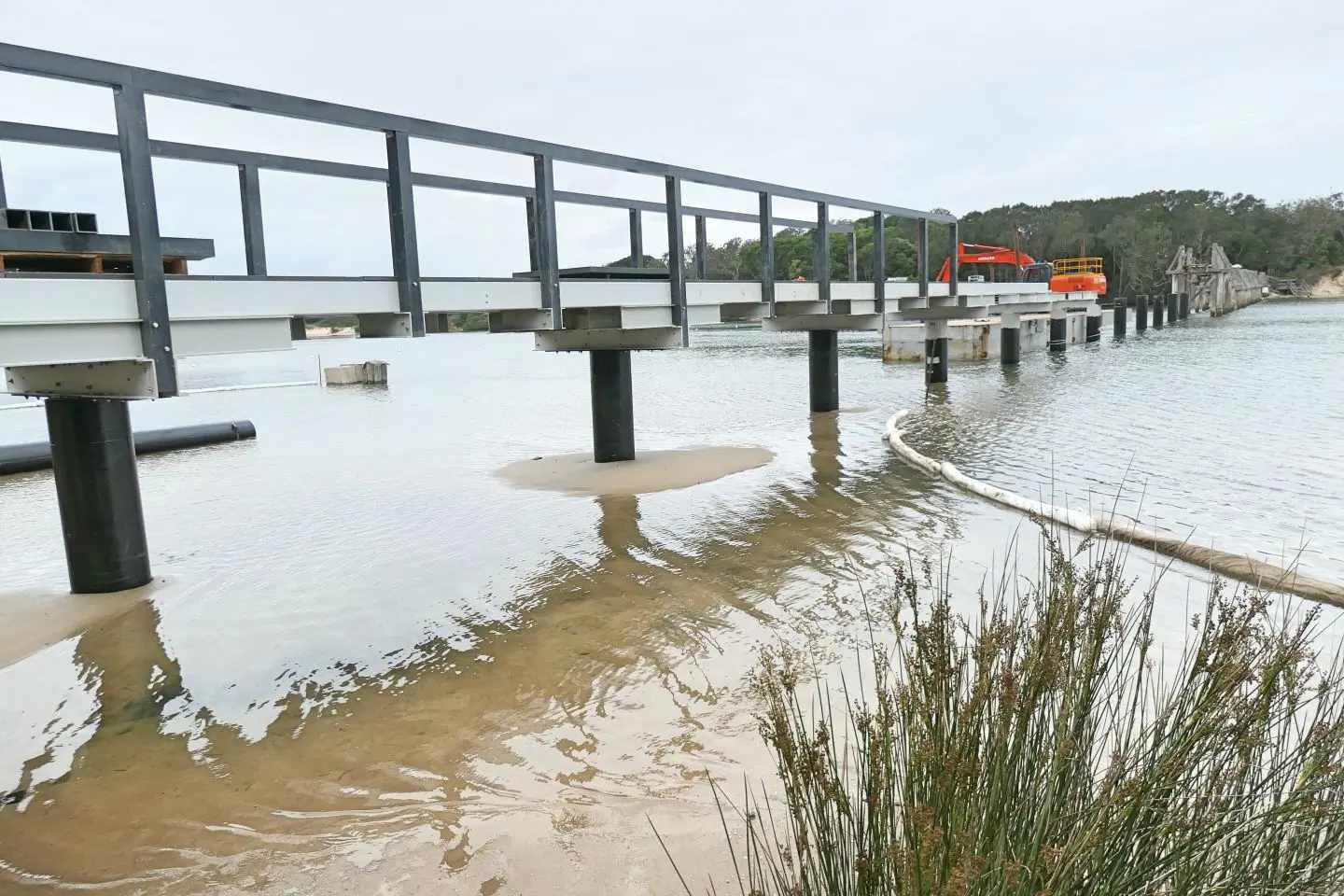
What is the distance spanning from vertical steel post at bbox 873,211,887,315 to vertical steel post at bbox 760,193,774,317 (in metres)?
3.61

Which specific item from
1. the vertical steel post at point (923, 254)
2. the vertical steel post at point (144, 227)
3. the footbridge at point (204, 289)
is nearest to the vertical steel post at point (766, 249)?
the footbridge at point (204, 289)

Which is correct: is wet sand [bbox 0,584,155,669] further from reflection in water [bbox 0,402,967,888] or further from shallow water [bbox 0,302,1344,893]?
reflection in water [bbox 0,402,967,888]

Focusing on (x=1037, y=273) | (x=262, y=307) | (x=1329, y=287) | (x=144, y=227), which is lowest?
(x=262, y=307)

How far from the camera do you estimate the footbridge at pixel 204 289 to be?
4.98m

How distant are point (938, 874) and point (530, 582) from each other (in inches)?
238

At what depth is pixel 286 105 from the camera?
5.72 m

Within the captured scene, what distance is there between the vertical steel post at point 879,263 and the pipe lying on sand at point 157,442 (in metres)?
13.4

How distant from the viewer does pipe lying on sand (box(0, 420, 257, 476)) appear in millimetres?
14961

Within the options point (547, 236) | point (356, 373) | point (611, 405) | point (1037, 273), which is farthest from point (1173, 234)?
point (547, 236)

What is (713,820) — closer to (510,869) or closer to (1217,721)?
(510,869)

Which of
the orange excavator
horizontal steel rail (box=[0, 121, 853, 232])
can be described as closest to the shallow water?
horizontal steel rail (box=[0, 121, 853, 232])

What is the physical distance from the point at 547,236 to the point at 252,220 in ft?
7.77

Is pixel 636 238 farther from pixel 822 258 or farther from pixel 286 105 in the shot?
pixel 286 105

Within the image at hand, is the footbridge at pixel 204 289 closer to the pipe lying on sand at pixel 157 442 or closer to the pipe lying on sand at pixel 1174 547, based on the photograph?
the pipe lying on sand at pixel 1174 547
